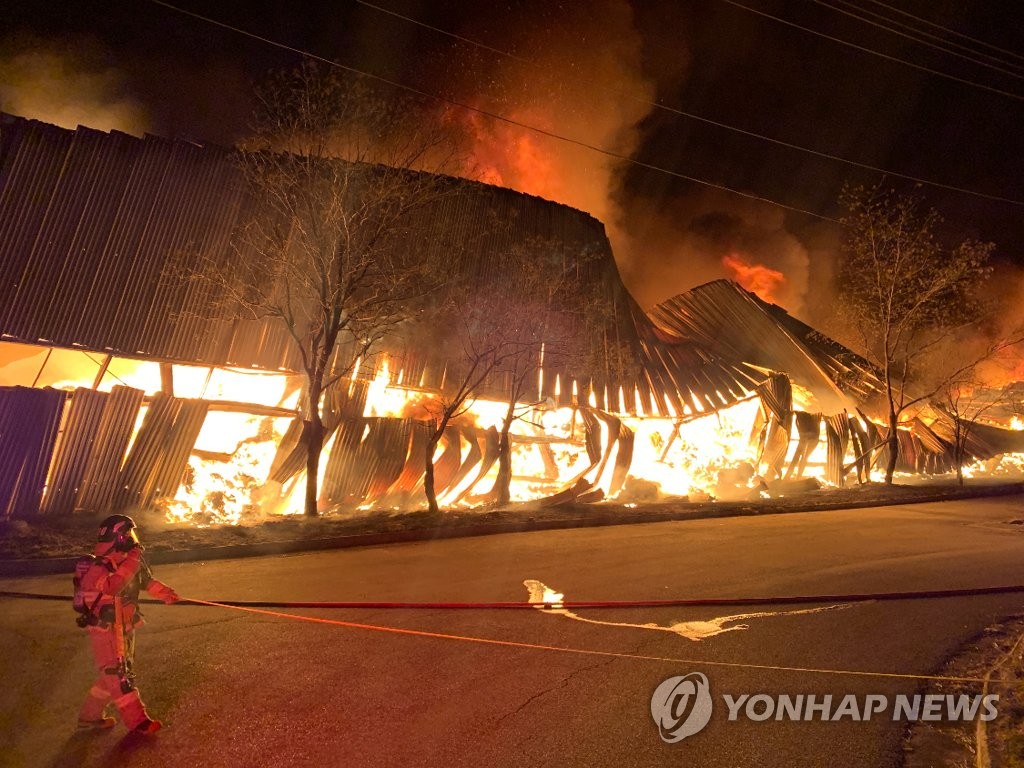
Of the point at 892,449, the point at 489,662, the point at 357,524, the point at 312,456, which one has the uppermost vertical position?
the point at 892,449

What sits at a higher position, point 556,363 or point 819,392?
point 819,392

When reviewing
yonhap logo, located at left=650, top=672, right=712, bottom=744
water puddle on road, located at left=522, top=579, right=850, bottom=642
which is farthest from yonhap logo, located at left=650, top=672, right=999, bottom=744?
water puddle on road, located at left=522, top=579, right=850, bottom=642

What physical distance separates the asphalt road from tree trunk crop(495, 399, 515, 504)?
18.8 feet

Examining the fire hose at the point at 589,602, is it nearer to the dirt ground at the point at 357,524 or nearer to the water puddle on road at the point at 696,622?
the water puddle on road at the point at 696,622

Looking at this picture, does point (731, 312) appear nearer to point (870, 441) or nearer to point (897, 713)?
point (870, 441)

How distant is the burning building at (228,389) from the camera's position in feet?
37.4

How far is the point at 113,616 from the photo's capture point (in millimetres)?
3527

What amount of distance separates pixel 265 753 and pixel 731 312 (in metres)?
22.3

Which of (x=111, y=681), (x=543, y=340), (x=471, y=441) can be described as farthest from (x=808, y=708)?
(x=471, y=441)

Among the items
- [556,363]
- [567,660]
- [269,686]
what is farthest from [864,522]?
[269,686]

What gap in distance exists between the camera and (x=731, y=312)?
2267 cm

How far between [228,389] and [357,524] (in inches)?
213

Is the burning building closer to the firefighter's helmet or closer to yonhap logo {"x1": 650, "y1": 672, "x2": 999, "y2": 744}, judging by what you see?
the firefighter's helmet

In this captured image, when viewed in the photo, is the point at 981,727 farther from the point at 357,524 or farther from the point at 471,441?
the point at 471,441
